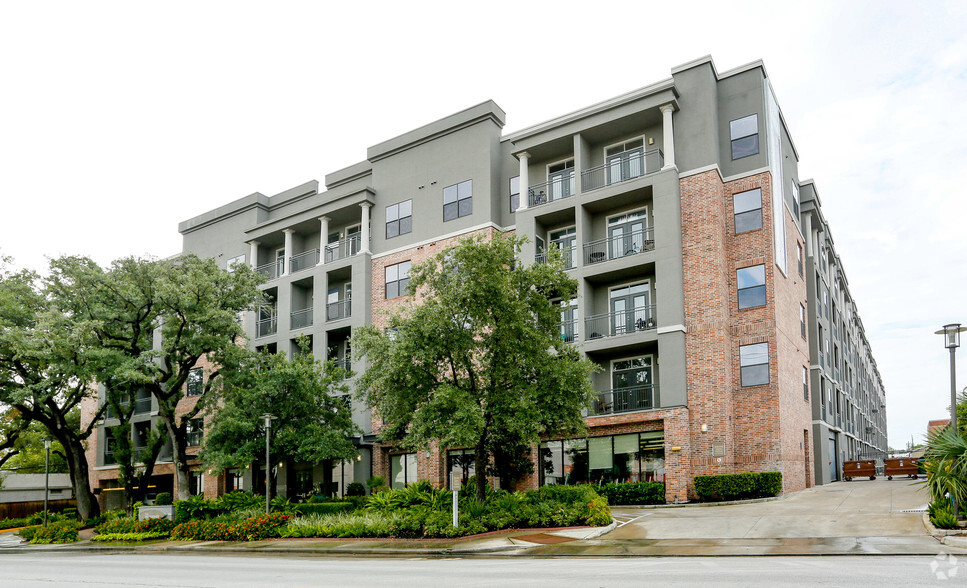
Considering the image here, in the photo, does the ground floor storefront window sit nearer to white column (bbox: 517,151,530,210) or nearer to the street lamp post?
white column (bbox: 517,151,530,210)

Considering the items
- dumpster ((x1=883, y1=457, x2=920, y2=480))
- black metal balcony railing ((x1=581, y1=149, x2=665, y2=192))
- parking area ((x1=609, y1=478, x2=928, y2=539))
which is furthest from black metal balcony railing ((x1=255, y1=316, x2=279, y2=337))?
dumpster ((x1=883, y1=457, x2=920, y2=480))

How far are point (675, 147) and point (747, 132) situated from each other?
2747 mm

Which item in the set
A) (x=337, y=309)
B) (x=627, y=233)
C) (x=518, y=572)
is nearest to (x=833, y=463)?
(x=627, y=233)

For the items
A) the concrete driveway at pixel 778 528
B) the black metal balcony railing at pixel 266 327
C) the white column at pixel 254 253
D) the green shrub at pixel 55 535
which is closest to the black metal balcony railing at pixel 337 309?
the black metal balcony railing at pixel 266 327

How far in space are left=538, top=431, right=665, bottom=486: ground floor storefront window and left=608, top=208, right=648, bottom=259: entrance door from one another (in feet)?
23.2

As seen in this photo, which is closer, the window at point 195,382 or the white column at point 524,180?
the white column at point 524,180

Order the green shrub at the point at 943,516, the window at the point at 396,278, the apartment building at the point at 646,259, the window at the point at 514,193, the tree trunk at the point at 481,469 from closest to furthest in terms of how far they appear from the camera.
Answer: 1. the green shrub at the point at 943,516
2. the tree trunk at the point at 481,469
3. the apartment building at the point at 646,259
4. the window at the point at 514,193
5. the window at the point at 396,278

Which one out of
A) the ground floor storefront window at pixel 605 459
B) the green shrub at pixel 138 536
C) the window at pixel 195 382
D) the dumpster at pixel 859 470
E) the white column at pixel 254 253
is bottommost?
the green shrub at pixel 138 536

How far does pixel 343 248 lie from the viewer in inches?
→ 1591

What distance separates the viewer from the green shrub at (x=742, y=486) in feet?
86.2

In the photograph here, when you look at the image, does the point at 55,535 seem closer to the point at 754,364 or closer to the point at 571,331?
the point at 571,331

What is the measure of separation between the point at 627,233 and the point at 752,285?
516 centimetres

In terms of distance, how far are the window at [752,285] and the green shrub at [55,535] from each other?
27606mm

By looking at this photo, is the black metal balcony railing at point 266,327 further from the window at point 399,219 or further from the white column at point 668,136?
the white column at point 668,136
